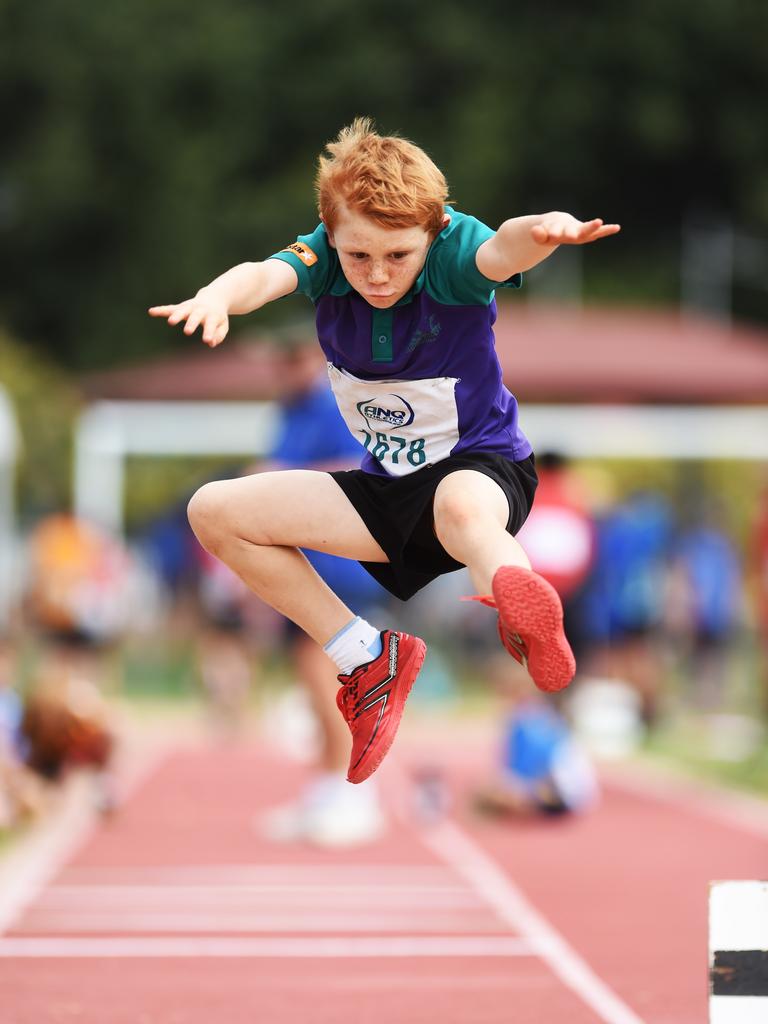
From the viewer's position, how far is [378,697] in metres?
4.68

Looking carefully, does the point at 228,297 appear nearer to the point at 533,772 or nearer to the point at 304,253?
the point at 304,253

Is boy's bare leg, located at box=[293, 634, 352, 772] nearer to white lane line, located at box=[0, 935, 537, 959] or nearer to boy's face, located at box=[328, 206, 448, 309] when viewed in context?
white lane line, located at box=[0, 935, 537, 959]

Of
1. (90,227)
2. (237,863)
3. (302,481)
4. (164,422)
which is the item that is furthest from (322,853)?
(90,227)

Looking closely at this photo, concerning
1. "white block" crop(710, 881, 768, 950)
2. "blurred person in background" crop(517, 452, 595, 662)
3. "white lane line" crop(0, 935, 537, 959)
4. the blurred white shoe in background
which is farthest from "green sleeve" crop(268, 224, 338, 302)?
"blurred person in background" crop(517, 452, 595, 662)

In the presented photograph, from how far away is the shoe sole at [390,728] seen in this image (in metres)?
4.55

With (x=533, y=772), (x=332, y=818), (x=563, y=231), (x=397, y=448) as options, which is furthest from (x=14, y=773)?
(x=563, y=231)

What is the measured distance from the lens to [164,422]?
1838 centimetres

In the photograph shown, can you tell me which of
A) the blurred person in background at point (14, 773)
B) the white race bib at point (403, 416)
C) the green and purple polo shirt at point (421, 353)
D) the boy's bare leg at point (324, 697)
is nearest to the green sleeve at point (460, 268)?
the green and purple polo shirt at point (421, 353)

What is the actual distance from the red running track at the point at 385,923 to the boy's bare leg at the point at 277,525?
1217 millimetres

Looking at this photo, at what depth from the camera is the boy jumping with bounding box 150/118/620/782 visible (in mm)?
4180

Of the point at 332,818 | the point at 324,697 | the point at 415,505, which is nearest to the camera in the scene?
the point at 415,505

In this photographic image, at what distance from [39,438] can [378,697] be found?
21054 mm

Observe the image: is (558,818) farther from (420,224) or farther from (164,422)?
(164,422)

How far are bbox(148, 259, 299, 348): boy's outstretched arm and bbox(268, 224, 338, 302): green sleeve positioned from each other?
0.03 meters
